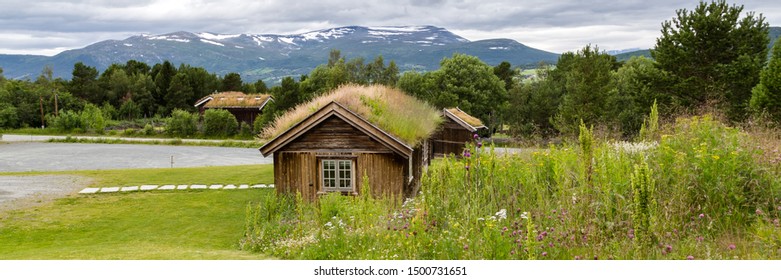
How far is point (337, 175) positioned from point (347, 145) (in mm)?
946

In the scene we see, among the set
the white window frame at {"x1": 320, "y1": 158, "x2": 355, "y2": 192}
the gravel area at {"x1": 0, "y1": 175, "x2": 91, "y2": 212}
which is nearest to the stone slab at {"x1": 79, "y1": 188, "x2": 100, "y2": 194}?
the gravel area at {"x1": 0, "y1": 175, "x2": 91, "y2": 212}

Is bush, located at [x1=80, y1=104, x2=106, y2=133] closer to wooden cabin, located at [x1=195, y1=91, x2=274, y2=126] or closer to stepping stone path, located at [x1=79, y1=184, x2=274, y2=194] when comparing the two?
wooden cabin, located at [x1=195, y1=91, x2=274, y2=126]

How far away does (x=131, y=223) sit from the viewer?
15.8m

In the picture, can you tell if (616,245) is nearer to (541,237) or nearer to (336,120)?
(541,237)

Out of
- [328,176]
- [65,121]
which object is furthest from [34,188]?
[65,121]

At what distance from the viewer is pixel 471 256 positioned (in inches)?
260

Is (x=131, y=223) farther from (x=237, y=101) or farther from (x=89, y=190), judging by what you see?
(x=237, y=101)

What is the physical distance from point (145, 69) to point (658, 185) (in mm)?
83921

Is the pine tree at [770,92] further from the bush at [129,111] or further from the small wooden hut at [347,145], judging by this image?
the bush at [129,111]

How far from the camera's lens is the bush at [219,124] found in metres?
50.2

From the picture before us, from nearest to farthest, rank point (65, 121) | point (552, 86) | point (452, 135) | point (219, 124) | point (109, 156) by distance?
point (452, 135), point (109, 156), point (552, 86), point (219, 124), point (65, 121)

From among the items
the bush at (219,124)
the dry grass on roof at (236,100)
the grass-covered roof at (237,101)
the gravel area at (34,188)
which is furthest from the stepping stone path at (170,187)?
the dry grass on roof at (236,100)

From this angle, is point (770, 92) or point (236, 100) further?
point (236, 100)

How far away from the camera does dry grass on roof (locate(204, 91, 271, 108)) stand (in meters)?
57.8
